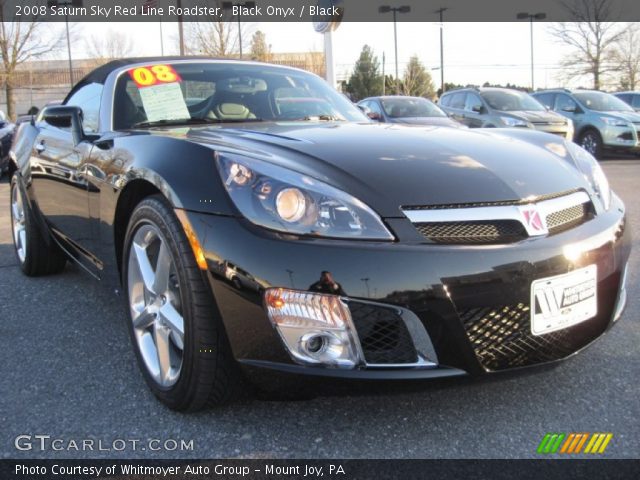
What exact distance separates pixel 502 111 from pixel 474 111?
2.51 feet

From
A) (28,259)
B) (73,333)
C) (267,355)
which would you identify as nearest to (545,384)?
(267,355)

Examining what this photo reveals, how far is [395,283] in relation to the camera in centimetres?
177

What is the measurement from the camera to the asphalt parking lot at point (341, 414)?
1.94 m

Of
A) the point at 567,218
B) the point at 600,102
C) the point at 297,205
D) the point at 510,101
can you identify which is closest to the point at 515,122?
the point at 510,101

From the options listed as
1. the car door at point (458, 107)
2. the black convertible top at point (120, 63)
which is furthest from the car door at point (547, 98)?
the black convertible top at point (120, 63)

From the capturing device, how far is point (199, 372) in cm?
197

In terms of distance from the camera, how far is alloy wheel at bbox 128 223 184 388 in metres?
2.16

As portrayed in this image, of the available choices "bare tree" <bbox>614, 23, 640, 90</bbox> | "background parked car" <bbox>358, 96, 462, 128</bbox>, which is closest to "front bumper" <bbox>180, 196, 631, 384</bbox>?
"background parked car" <bbox>358, 96, 462, 128</bbox>

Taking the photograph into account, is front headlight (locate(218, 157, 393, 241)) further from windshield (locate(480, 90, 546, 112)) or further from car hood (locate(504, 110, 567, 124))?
windshield (locate(480, 90, 546, 112))

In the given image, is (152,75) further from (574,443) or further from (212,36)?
(212,36)

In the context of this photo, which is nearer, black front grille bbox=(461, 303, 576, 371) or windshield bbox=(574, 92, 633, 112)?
black front grille bbox=(461, 303, 576, 371)

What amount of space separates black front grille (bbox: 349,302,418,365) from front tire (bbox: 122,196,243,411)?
0.43 metres

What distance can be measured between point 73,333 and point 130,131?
1061 mm

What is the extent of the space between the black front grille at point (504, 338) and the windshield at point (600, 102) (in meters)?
12.6
